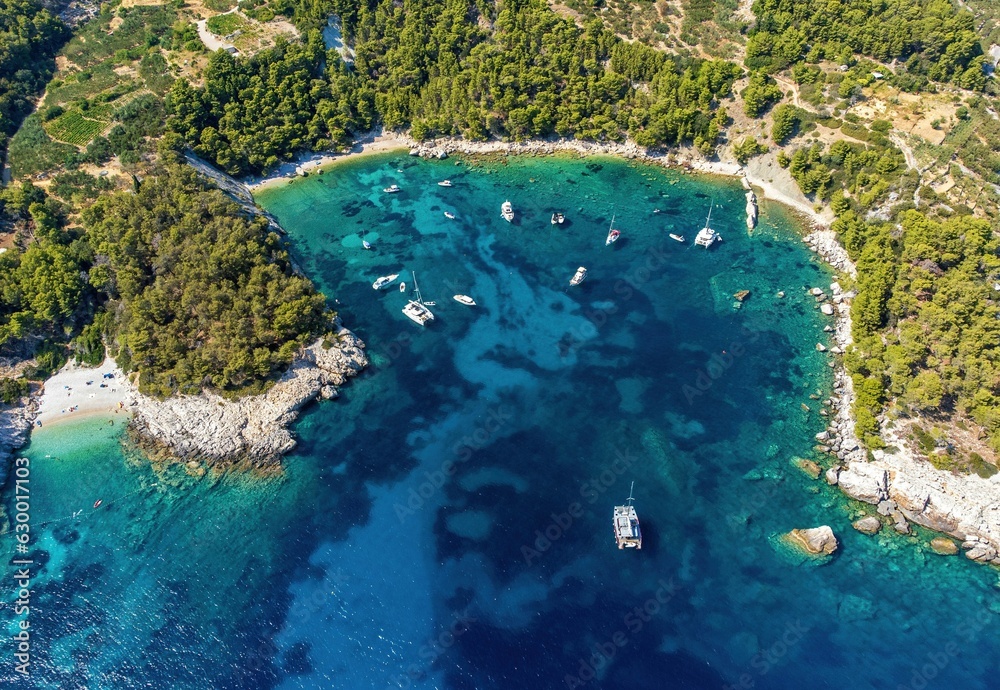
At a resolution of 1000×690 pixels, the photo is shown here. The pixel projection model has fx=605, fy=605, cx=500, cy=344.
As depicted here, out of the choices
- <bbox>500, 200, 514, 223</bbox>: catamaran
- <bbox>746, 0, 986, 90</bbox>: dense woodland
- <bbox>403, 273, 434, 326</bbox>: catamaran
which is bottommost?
<bbox>403, 273, 434, 326</bbox>: catamaran

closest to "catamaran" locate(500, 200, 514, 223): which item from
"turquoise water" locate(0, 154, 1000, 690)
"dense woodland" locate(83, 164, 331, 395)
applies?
"turquoise water" locate(0, 154, 1000, 690)

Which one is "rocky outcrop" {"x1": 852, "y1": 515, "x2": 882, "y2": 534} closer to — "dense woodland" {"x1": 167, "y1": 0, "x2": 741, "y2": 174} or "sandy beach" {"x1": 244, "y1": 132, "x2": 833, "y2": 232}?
"sandy beach" {"x1": 244, "y1": 132, "x2": 833, "y2": 232}

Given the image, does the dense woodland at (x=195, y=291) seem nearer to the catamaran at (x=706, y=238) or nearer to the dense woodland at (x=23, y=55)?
the dense woodland at (x=23, y=55)

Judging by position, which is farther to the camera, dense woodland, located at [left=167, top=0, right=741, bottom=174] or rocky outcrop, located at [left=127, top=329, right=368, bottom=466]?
dense woodland, located at [left=167, top=0, right=741, bottom=174]

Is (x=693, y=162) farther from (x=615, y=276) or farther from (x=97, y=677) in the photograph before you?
(x=97, y=677)

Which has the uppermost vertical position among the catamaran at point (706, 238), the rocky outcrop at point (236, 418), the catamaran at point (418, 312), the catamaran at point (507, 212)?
the catamaran at point (706, 238)

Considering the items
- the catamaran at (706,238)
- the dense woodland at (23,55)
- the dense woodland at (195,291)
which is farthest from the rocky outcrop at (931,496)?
the dense woodland at (23,55)

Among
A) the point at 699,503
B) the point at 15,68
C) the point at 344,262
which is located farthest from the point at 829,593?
the point at 15,68

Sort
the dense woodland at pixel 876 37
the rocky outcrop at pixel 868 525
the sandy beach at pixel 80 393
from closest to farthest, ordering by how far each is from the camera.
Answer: the rocky outcrop at pixel 868 525 < the sandy beach at pixel 80 393 < the dense woodland at pixel 876 37
